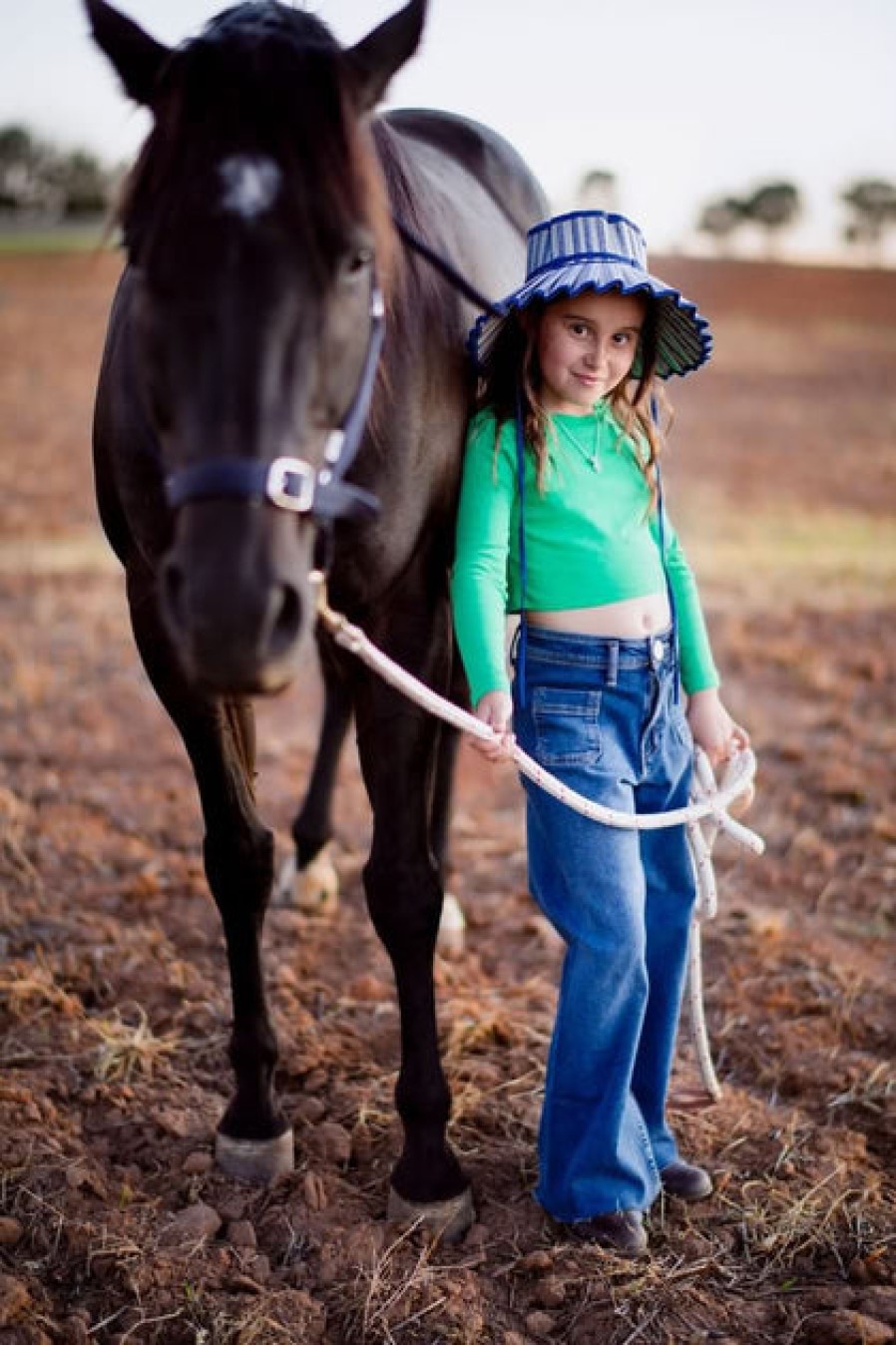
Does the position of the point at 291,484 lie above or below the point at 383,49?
below

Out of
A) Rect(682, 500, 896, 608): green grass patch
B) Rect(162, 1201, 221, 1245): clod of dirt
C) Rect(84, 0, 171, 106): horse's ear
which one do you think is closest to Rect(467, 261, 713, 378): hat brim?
Rect(84, 0, 171, 106): horse's ear

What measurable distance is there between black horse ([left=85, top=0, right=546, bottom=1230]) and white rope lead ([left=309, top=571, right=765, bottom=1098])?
154mm

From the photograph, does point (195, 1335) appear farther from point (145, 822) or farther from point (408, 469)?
point (145, 822)

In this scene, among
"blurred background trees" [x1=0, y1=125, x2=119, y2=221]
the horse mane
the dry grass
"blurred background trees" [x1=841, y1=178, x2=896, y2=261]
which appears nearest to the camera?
the horse mane

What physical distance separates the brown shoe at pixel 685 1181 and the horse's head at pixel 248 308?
4.92 ft

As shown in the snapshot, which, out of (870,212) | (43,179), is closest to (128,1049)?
(43,179)

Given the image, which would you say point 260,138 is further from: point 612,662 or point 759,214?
point 759,214

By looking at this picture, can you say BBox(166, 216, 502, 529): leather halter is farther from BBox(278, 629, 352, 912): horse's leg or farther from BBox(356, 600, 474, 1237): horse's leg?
BBox(278, 629, 352, 912): horse's leg

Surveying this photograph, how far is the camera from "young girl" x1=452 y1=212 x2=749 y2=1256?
7.25 feet

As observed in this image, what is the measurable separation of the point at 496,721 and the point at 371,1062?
1.24m

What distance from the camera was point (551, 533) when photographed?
2258 mm

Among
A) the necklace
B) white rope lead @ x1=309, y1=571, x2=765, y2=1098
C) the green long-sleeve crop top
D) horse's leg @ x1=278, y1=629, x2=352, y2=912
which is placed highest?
the necklace

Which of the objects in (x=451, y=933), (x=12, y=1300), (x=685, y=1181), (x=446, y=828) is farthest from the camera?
(x=446, y=828)

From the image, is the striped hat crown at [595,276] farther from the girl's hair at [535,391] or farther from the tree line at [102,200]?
the tree line at [102,200]
